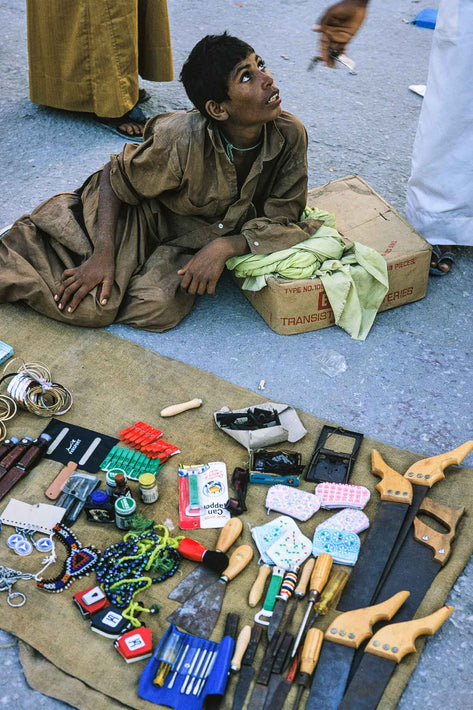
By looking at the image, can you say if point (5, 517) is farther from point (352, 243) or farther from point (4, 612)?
point (352, 243)

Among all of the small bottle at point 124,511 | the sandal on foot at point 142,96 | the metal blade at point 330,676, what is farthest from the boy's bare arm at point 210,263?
the sandal on foot at point 142,96

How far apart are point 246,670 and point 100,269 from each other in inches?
84.4

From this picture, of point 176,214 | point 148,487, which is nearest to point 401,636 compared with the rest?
point 148,487

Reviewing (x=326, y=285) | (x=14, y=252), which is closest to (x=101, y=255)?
(x=14, y=252)

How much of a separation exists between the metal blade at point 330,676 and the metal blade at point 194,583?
489 mm

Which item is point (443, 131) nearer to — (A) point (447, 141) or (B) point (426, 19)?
(A) point (447, 141)

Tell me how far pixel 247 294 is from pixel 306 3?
→ 467cm

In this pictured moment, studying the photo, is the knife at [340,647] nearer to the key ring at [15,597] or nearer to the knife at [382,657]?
the knife at [382,657]

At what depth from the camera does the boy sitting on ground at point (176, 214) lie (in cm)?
363

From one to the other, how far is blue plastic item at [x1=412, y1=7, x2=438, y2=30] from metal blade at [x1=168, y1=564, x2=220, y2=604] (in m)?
6.00

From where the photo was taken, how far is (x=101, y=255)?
3.90 metres

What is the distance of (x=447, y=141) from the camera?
159 inches

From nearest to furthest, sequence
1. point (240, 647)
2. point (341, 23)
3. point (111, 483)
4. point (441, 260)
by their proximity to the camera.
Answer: point (240, 647), point (111, 483), point (341, 23), point (441, 260)

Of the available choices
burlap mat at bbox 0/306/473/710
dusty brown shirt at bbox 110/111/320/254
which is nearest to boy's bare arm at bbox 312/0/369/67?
dusty brown shirt at bbox 110/111/320/254
